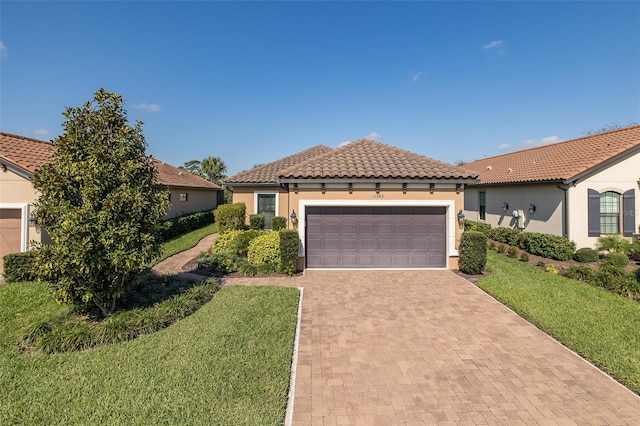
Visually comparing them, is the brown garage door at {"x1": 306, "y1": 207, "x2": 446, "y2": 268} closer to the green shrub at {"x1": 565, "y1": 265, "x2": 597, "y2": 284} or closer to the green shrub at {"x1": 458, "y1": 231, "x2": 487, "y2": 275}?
the green shrub at {"x1": 458, "y1": 231, "x2": 487, "y2": 275}

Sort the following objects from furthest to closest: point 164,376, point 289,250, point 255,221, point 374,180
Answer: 1. point 255,221
2. point 374,180
3. point 289,250
4. point 164,376

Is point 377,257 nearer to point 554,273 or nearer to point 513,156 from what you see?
point 554,273

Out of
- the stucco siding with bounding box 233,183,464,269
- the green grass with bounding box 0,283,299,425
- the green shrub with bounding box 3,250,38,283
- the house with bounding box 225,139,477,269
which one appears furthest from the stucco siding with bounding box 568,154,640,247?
the green shrub with bounding box 3,250,38,283

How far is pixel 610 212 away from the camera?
1321 cm

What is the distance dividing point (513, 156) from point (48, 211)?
25496 millimetres

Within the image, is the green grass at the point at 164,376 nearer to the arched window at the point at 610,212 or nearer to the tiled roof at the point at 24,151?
the tiled roof at the point at 24,151

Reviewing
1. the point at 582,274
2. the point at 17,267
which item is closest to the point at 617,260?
the point at 582,274

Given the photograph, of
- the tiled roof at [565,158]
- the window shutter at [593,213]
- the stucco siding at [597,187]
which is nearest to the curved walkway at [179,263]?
the tiled roof at [565,158]

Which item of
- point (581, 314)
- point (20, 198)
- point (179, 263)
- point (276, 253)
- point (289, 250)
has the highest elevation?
point (20, 198)

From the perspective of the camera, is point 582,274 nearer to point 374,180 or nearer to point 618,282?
point 618,282

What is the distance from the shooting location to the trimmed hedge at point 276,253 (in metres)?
10.4

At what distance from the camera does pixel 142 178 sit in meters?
6.84

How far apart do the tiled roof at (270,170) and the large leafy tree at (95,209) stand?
383 inches

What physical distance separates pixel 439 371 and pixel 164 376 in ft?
14.5
